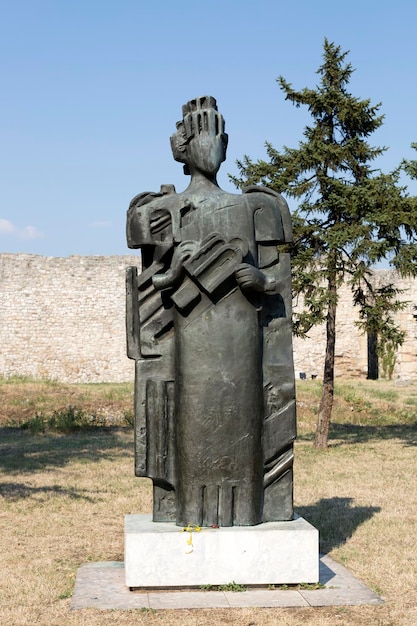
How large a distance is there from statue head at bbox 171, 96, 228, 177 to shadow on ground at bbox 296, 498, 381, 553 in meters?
3.23

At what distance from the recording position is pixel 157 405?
18.9 feet

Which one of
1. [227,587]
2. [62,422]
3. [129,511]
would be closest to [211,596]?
[227,587]

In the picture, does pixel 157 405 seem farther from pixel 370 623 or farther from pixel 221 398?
pixel 370 623

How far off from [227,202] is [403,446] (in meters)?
9.25

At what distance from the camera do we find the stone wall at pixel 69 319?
87.8 feet

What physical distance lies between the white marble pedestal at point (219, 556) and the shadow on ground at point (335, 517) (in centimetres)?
149

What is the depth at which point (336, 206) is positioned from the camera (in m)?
13.4

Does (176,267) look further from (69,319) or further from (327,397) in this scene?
(69,319)

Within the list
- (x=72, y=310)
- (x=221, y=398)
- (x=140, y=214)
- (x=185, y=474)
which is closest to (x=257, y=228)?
(x=140, y=214)

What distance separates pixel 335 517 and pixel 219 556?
302 cm

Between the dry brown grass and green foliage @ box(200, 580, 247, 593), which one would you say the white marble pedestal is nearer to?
green foliage @ box(200, 580, 247, 593)

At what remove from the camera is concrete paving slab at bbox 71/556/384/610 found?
5.23 metres

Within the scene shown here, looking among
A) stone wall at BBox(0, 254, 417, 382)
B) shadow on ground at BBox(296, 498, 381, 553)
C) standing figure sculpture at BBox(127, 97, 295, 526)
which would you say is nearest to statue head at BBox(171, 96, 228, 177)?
standing figure sculpture at BBox(127, 97, 295, 526)

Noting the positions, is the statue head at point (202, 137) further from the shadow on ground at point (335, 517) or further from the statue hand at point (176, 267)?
the shadow on ground at point (335, 517)
